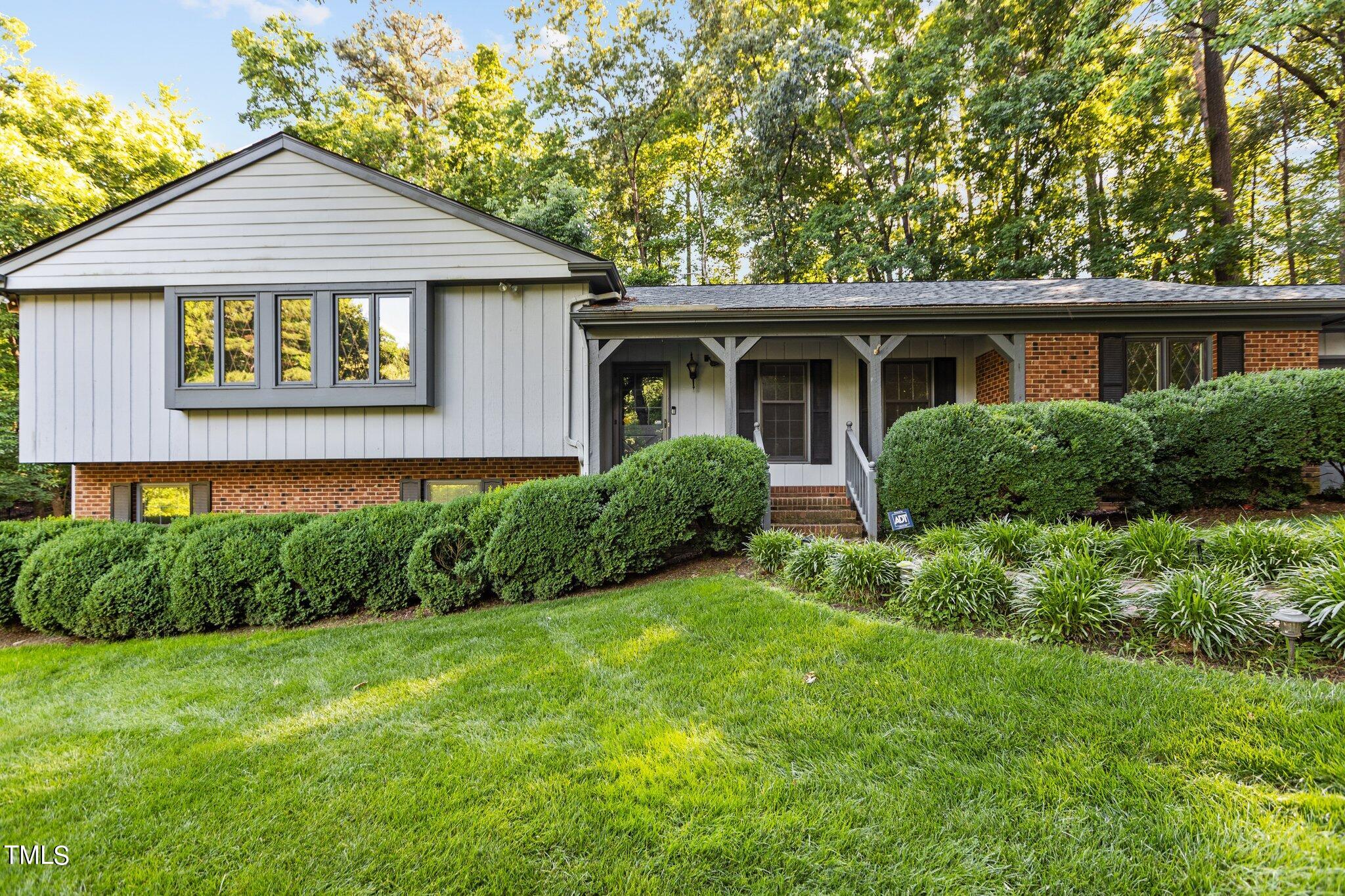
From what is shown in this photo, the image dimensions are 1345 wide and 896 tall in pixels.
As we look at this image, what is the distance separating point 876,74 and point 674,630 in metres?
16.9

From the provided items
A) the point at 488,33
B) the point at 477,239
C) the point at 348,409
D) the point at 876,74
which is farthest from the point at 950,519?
the point at 488,33

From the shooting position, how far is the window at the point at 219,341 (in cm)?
712

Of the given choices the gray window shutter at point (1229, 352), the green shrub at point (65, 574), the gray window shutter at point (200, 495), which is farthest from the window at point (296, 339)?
the gray window shutter at point (1229, 352)

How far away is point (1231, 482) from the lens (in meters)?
5.58

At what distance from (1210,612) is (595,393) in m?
6.18

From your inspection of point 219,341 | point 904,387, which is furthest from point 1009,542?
point 219,341

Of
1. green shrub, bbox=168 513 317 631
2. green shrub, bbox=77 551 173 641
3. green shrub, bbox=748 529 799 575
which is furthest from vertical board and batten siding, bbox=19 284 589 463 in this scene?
green shrub, bbox=748 529 799 575

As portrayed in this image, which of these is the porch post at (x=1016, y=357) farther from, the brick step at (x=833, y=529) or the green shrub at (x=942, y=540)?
the green shrub at (x=942, y=540)

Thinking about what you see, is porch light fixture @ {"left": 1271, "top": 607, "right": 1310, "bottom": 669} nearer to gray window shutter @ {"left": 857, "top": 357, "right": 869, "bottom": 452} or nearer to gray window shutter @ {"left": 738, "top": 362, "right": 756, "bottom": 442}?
gray window shutter @ {"left": 857, "top": 357, "right": 869, "bottom": 452}

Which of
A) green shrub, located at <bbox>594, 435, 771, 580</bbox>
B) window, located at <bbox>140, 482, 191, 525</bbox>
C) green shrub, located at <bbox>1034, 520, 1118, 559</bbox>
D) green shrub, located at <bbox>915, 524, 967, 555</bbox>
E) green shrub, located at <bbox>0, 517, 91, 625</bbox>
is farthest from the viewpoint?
window, located at <bbox>140, 482, 191, 525</bbox>

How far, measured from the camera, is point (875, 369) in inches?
279

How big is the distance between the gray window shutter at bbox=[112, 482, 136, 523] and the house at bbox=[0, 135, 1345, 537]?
0.47 metres

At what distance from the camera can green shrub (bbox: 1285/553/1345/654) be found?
2.49 metres

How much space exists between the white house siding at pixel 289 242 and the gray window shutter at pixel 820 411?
422cm
